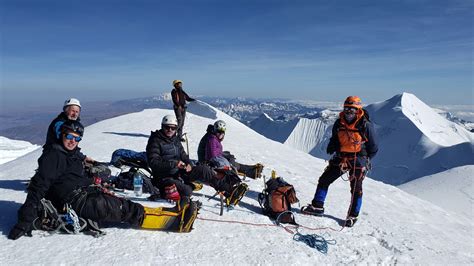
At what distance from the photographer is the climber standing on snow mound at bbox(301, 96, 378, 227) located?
6781mm

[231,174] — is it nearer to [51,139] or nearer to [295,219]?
[295,219]

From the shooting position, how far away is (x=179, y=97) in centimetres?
1428

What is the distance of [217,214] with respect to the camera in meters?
6.57

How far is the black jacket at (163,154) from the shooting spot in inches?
266

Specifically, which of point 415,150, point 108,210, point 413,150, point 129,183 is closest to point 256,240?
point 108,210

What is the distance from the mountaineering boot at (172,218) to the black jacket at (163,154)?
1459mm

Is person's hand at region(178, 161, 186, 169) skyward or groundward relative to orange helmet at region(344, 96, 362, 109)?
groundward

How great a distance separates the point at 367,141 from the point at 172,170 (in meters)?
4.18

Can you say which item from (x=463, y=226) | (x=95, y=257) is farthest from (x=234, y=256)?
(x=463, y=226)

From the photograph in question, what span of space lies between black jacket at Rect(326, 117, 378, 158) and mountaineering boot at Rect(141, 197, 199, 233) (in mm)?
3505

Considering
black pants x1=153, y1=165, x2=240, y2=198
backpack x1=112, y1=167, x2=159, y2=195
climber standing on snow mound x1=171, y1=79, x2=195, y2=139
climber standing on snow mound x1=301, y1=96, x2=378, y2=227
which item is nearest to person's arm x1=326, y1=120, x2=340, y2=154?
climber standing on snow mound x1=301, y1=96, x2=378, y2=227

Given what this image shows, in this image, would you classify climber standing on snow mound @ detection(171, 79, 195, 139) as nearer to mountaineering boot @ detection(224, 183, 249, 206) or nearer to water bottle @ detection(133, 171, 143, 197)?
water bottle @ detection(133, 171, 143, 197)

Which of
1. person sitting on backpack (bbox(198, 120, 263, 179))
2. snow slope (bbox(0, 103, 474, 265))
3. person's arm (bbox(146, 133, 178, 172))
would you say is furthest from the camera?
person sitting on backpack (bbox(198, 120, 263, 179))

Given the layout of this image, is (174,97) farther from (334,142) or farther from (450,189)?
(450,189)
